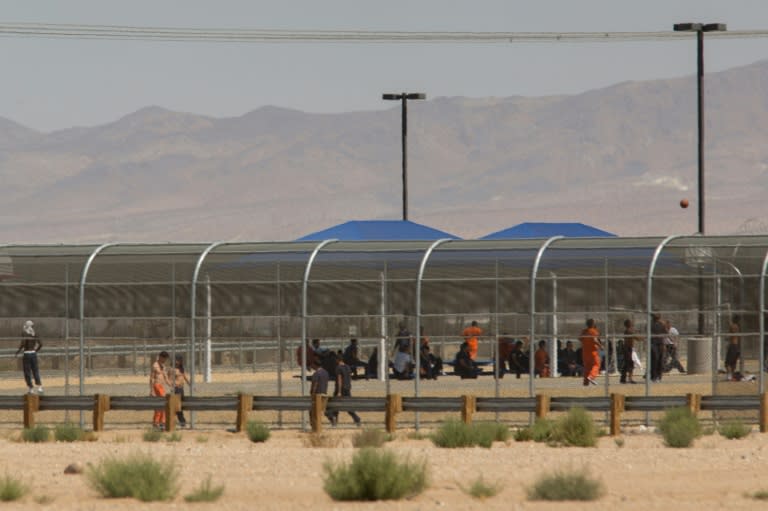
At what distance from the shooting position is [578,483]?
20.0 meters

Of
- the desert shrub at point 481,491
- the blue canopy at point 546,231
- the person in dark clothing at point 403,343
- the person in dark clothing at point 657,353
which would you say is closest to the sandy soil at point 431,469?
the desert shrub at point 481,491

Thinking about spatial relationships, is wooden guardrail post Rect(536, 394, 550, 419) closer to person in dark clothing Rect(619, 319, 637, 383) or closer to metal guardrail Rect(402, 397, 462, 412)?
metal guardrail Rect(402, 397, 462, 412)

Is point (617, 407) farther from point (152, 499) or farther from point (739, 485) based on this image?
point (152, 499)

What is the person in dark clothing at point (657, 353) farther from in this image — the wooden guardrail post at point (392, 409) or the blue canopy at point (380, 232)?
the blue canopy at point (380, 232)

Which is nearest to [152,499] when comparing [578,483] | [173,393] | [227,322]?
[578,483]

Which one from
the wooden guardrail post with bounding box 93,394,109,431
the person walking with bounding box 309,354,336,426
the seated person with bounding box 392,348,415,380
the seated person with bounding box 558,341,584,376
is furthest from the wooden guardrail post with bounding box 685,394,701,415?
the seated person with bounding box 558,341,584,376

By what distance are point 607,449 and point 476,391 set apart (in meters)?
8.56

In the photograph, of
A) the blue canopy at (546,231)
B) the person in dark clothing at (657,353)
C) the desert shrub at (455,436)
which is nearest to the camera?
the desert shrub at (455,436)

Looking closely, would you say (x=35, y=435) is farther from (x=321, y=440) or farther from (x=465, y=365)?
(x=465, y=365)

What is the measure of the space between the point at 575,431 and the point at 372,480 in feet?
29.0

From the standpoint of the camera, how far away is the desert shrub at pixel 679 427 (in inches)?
1097

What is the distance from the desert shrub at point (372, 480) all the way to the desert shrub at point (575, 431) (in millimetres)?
8150

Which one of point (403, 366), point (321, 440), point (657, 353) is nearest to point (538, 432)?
point (321, 440)

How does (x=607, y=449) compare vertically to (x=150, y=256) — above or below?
below
